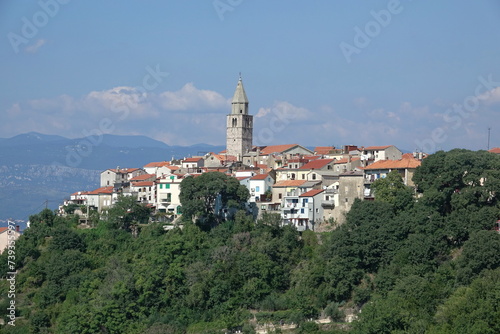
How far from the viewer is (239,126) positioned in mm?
61594

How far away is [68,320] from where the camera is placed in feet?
125

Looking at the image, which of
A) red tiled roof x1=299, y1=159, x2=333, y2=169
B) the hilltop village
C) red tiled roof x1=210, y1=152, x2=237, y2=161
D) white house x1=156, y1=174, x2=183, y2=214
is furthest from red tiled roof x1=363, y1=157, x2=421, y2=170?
red tiled roof x1=210, y1=152, x2=237, y2=161

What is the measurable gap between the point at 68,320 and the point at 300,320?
10.6m

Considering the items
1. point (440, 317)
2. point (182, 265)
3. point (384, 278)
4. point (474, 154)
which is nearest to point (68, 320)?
point (182, 265)

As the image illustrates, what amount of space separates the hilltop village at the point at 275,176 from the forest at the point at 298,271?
5.63ft

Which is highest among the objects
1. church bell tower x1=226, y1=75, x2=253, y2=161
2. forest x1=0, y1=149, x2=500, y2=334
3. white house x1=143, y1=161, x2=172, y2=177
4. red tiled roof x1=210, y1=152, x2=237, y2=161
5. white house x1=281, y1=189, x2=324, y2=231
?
church bell tower x1=226, y1=75, x2=253, y2=161

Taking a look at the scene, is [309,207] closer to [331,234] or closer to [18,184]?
[331,234]

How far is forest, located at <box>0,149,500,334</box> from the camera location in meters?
33.2

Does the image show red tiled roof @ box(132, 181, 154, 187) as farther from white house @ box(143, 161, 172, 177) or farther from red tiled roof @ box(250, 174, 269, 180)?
red tiled roof @ box(250, 174, 269, 180)

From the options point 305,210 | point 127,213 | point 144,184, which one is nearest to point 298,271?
point 305,210

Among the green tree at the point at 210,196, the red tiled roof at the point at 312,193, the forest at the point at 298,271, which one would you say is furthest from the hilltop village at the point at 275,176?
the green tree at the point at 210,196

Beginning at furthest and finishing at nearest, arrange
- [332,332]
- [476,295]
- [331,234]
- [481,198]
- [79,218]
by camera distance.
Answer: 1. [79,218]
2. [331,234]
3. [481,198]
4. [332,332]
5. [476,295]

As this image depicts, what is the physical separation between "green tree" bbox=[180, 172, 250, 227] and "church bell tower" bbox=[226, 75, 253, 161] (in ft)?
56.2

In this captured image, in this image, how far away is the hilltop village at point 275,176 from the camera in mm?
42562
